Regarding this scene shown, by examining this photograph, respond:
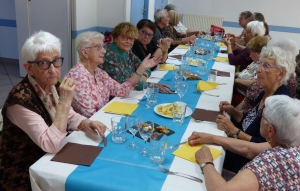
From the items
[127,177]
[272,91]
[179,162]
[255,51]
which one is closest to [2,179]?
[127,177]

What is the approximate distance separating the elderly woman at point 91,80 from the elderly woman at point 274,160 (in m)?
0.98

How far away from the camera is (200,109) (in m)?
2.29

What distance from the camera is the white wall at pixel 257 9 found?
7.60 m

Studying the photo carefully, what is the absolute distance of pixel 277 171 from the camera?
128cm

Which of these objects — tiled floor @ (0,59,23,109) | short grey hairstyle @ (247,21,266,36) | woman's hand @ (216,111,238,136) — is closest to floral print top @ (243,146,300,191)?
woman's hand @ (216,111,238,136)

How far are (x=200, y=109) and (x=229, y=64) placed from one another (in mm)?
1957

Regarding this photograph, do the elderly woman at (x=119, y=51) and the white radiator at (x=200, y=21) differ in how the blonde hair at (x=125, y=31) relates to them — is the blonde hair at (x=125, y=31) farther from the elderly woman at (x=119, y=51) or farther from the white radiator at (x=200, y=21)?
the white radiator at (x=200, y=21)

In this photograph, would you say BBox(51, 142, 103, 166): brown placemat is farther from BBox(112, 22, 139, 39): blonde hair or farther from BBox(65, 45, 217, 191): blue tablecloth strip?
BBox(112, 22, 139, 39): blonde hair

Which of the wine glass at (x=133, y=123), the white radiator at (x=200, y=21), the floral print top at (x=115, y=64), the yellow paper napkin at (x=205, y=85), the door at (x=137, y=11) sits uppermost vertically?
the door at (x=137, y=11)

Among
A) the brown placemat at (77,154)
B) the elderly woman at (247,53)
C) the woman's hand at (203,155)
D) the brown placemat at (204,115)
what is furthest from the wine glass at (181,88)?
the elderly woman at (247,53)

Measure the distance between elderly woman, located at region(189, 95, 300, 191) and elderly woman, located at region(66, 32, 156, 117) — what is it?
0.98 m

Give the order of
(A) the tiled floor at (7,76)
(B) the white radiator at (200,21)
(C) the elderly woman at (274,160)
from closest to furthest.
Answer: (C) the elderly woman at (274,160)
(A) the tiled floor at (7,76)
(B) the white radiator at (200,21)

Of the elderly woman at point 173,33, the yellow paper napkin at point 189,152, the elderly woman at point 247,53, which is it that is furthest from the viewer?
the elderly woman at point 173,33

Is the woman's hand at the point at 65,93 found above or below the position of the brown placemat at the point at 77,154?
above
